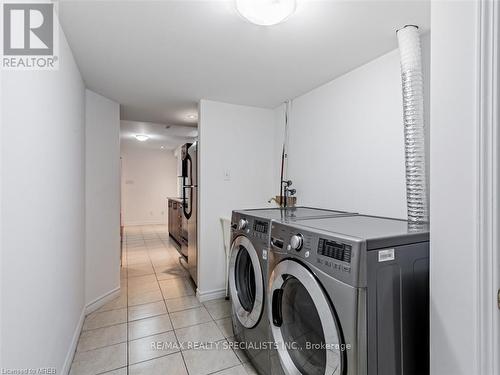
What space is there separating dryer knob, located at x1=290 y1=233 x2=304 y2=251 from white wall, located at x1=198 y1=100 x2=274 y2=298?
1.65 metres

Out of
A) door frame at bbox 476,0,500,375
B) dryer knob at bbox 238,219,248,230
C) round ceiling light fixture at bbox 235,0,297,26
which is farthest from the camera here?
dryer knob at bbox 238,219,248,230

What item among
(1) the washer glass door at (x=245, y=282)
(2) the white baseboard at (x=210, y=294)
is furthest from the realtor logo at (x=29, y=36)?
(2) the white baseboard at (x=210, y=294)

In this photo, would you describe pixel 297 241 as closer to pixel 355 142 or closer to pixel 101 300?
pixel 355 142

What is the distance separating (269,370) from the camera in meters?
1.53

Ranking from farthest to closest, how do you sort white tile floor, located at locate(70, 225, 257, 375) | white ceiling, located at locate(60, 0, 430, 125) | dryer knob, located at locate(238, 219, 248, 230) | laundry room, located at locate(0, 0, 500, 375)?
dryer knob, located at locate(238, 219, 248, 230) < white tile floor, located at locate(70, 225, 257, 375) < white ceiling, located at locate(60, 0, 430, 125) < laundry room, located at locate(0, 0, 500, 375)

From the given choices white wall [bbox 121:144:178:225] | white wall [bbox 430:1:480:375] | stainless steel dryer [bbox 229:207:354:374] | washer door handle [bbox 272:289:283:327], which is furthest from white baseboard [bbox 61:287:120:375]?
white wall [bbox 121:144:178:225]

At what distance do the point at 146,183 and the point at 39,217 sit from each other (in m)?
7.03

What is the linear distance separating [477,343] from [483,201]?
45cm

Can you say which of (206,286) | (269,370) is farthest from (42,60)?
(206,286)

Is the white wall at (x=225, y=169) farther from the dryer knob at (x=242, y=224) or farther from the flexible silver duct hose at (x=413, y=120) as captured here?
the flexible silver duct hose at (x=413, y=120)

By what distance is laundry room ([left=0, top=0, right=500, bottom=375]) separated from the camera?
865mm

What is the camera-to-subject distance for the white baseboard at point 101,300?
97.2 inches

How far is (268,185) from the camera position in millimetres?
3176

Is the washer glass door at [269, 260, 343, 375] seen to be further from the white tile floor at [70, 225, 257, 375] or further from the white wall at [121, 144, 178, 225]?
the white wall at [121, 144, 178, 225]
